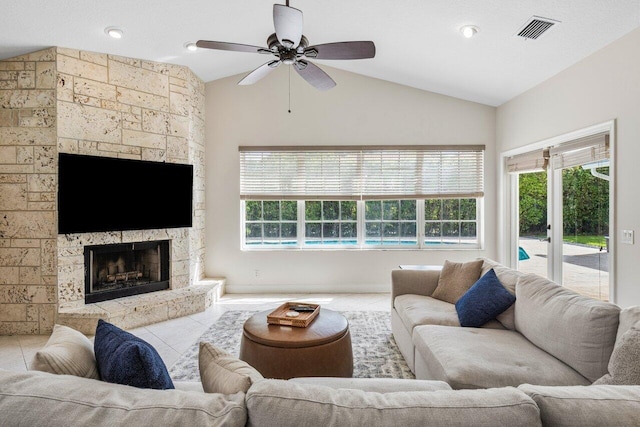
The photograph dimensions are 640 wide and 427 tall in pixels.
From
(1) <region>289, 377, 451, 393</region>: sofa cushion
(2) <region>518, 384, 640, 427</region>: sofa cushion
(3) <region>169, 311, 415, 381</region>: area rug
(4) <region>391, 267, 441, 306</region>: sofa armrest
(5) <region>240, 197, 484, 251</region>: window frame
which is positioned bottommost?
(3) <region>169, 311, 415, 381</region>: area rug

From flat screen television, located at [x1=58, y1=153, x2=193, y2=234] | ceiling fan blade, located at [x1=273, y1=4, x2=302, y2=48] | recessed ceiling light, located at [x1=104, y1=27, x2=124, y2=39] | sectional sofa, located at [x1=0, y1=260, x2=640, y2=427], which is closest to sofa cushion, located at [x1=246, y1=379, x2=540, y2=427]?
sectional sofa, located at [x1=0, y1=260, x2=640, y2=427]

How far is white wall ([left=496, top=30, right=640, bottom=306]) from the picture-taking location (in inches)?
109

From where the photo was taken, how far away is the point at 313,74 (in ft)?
9.73

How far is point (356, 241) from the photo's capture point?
16.9 feet

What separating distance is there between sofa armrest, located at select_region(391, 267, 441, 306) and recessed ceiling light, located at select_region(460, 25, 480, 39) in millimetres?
2274

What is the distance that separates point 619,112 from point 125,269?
17.3 ft

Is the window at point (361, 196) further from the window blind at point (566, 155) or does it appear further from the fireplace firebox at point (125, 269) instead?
the fireplace firebox at point (125, 269)

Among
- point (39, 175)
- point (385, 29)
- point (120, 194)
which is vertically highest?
point (385, 29)

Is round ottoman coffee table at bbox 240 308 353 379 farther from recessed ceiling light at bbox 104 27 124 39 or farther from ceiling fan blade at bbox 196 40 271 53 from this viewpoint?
recessed ceiling light at bbox 104 27 124 39

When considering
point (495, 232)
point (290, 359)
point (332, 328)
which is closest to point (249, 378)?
point (290, 359)

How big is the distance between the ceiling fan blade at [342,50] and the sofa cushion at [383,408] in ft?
7.27

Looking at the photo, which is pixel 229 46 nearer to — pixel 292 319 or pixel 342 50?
pixel 342 50

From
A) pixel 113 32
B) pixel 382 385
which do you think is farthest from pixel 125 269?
pixel 382 385

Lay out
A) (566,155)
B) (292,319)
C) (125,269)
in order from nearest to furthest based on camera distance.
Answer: (292,319)
(566,155)
(125,269)
